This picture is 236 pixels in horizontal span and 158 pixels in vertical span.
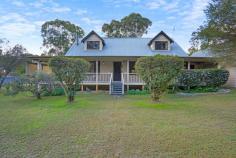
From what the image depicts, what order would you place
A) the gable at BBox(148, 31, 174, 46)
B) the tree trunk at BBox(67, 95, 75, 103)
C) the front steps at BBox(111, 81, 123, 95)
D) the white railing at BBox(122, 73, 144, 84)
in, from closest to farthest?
1. the tree trunk at BBox(67, 95, 75, 103)
2. the front steps at BBox(111, 81, 123, 95)
3. the white railing at BBox(122, 73, 144, 84)
4. the gable at BBox(148, 31, 174, 46)

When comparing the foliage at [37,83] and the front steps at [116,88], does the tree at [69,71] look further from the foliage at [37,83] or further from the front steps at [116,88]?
the front steps at [116,88]

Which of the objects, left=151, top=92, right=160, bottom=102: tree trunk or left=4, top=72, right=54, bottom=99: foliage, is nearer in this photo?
left=151, top=92, right=160, bottom=102: tree trunk

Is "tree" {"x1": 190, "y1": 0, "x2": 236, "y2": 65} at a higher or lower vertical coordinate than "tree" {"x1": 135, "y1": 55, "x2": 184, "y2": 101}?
higher

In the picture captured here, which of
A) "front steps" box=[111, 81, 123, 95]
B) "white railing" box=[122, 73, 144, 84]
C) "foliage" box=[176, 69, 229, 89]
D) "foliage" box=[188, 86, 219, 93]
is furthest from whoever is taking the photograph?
"white railing" box=[122, 73, 144, 84]

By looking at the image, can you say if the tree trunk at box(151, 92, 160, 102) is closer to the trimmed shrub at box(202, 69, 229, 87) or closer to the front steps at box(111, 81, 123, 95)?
the front steps at box(111, 81, 123, 95)

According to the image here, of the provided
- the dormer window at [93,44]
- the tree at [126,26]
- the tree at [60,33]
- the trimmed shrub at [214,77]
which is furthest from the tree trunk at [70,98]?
the tree at [60,33]

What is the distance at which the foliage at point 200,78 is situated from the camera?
725 inches

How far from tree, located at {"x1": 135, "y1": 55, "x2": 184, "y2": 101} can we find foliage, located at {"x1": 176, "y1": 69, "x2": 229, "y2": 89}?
5.83m

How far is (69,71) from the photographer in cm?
1305

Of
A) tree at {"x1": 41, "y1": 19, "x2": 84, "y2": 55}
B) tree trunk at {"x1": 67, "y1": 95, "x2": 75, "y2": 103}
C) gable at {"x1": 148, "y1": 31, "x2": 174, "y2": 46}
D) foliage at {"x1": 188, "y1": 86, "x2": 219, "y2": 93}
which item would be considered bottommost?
tree trunk at {"x1": 67, "y1": 95, "x2": 75, "y2": 103}

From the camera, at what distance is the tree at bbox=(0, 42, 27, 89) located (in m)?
21.7

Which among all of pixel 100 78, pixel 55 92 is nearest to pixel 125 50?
pixel 100 78

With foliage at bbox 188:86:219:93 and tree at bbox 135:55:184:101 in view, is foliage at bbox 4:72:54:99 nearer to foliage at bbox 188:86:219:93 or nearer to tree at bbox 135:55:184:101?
tree at bbox 135:55:184:101

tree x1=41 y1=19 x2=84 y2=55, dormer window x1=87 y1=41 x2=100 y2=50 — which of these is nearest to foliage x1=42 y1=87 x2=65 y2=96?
dormer window x1=87 y1=41 x2=100 y2=50
